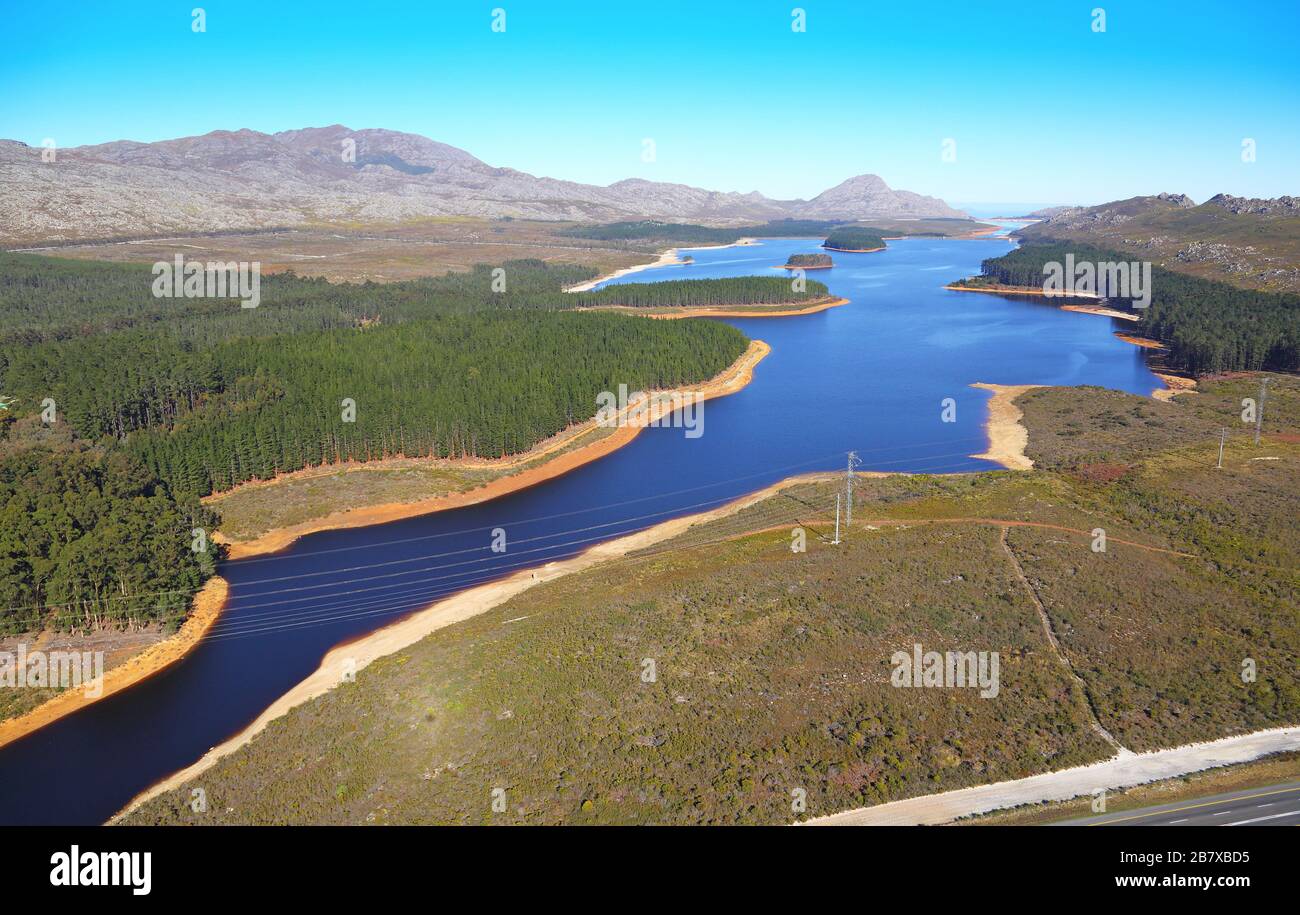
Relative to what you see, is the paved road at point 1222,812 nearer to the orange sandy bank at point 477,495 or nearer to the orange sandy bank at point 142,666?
the orange sandy bank at point 142,666

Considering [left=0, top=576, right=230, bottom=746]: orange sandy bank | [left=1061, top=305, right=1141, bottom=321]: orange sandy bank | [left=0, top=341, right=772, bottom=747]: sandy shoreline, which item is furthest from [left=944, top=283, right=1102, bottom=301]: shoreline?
[left=0, top=576, right=230, bottom=746]: orange sandy bank

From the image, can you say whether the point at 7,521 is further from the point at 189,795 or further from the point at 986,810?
the point at 986,810

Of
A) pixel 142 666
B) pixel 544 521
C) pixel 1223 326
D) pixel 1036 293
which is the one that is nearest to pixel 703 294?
pixel 1036 293

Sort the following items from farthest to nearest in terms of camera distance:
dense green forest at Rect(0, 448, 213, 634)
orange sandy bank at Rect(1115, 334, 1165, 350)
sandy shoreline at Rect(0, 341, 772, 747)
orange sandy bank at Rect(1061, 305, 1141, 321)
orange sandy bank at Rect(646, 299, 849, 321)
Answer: orange sandy bank at Rect(646, 299, 849, 321) → orange sandy bank at Rect(1061, 305, 1141, 321) → orange sandy bank at Rect(1115, 334, 1165, 350) → dense green forest at Rect(0, 448, 213, 634) → sandy shoreline at Rect(0, 341, 772, 747)

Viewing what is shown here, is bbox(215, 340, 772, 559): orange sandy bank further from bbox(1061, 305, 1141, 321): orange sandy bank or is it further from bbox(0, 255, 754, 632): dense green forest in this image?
bbox(1061, 305, 1141, 321): orange sandy bank
